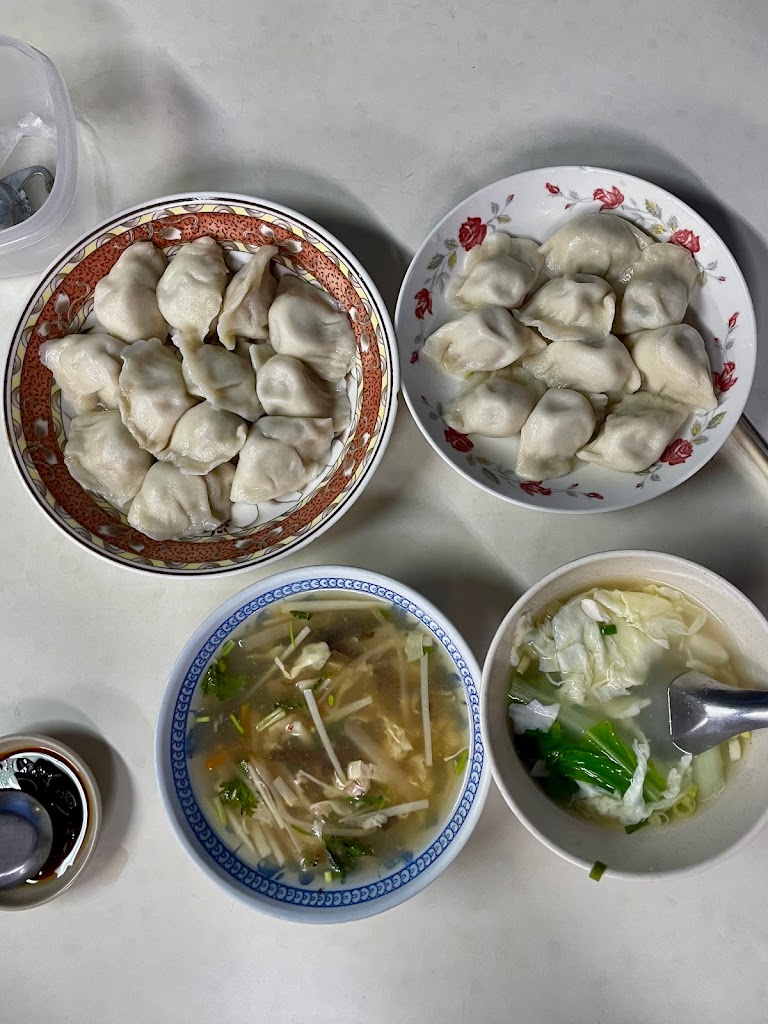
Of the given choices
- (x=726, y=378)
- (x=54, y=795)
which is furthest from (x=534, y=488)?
(x=54, y=795)

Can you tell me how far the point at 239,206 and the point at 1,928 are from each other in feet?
5.81

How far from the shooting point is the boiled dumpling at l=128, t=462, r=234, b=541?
5.98ft

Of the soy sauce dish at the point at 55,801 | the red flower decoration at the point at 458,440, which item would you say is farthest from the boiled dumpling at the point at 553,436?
the soy sauce dish at the point at 55,801

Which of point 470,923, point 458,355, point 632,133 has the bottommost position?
point 470,923

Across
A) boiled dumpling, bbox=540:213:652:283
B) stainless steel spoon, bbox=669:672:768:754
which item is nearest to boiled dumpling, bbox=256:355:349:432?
boiled dumpling, bbox=540:213:652:283

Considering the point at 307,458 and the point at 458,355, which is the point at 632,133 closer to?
the point at 458,355

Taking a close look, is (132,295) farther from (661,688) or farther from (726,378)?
(661,688)

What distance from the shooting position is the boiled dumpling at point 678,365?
5.65ft

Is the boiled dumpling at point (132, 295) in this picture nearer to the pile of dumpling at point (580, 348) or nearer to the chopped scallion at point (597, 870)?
the pile of dumpling at point (580, 348)

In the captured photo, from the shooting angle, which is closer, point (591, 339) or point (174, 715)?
point (174, 715)

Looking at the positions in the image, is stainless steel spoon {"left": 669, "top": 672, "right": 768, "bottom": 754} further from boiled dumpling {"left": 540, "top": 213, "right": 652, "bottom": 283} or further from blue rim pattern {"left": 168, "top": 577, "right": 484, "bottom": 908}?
boiled dumpling {"left": 540, "top": 213, "right": 652, "bottom": 283}

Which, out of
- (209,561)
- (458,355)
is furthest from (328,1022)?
(458,355)

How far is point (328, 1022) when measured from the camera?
1.78 m

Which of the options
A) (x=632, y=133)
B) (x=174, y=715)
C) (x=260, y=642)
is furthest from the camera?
(x=632, y=133)
